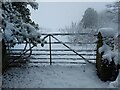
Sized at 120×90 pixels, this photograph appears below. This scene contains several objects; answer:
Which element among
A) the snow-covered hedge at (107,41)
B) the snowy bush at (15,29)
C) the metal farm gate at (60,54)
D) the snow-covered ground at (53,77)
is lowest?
the snow-covered ground at (53,77)

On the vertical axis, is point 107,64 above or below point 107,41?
below

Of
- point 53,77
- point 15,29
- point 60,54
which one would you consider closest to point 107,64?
point 53,77

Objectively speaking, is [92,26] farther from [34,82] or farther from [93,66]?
[34,82]

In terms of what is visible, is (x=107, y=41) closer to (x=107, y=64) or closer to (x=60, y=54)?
(x=107, y=64)

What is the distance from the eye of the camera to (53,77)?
8727mm

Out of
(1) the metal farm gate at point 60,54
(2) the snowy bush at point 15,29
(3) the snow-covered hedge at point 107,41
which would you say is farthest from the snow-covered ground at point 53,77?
(2) the snowy bush at point 15,29

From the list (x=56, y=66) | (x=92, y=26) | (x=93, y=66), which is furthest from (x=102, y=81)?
(x=92, y=26)

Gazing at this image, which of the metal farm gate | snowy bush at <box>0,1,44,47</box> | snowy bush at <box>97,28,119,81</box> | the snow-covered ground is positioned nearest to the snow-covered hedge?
snowy bush at <box>97,28,119,81</box>

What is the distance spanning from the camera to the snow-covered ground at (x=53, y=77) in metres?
7.99

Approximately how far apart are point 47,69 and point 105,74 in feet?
7.11

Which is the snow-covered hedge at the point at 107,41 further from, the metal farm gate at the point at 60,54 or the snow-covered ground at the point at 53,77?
the metal farm gate at the point at 60,54

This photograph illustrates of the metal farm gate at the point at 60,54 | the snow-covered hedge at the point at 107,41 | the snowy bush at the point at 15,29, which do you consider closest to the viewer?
the snowy bush at the point at 15,29

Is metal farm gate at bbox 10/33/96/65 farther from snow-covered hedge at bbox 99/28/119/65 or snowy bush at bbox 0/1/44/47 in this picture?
snowy bush at bbox 0/1/44/47

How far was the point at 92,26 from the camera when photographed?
30797 mm
